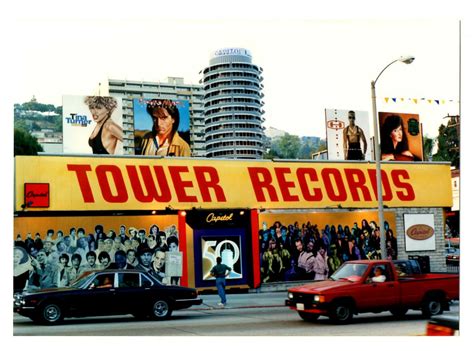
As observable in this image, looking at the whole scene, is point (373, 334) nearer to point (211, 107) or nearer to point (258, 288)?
point (258, 288)

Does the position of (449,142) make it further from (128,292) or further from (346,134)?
(128,292)

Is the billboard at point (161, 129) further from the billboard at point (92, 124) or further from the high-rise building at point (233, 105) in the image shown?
the high-rise building at point (233, 105)

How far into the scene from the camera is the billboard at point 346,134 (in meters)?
34.4

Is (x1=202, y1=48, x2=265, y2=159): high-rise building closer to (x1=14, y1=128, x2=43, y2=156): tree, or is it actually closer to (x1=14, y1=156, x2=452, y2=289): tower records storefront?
(x1=14, y1=128, x2=43, y2=156): tree

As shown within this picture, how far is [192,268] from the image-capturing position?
27.3 meters

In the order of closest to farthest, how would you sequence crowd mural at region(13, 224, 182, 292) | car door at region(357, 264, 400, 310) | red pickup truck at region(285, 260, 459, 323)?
red pickup truck at region(285, 260, 459, 323) → car door at region(357, 264, 400, 310) → crowd mural at region(13, 224, 182, 292)

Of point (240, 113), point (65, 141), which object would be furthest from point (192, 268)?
point (240, 113)

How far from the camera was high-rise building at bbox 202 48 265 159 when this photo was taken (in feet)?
534

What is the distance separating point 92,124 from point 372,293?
1832 centimetres

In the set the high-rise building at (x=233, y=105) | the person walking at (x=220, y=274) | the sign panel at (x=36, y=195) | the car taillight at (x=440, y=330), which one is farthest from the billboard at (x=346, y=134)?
the high-rise building at (x=233, y=105)

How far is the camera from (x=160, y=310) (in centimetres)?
1823

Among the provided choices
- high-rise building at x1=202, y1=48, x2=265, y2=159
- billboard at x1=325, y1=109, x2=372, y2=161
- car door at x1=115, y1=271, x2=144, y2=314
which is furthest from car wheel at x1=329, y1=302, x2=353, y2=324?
high-rise building at x1=202, y1=48, x2=265, y2=159

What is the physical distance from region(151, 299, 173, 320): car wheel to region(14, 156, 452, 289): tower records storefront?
26.6 feet

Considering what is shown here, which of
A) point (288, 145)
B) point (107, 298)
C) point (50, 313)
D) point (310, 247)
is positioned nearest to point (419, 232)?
point (310, 247)
